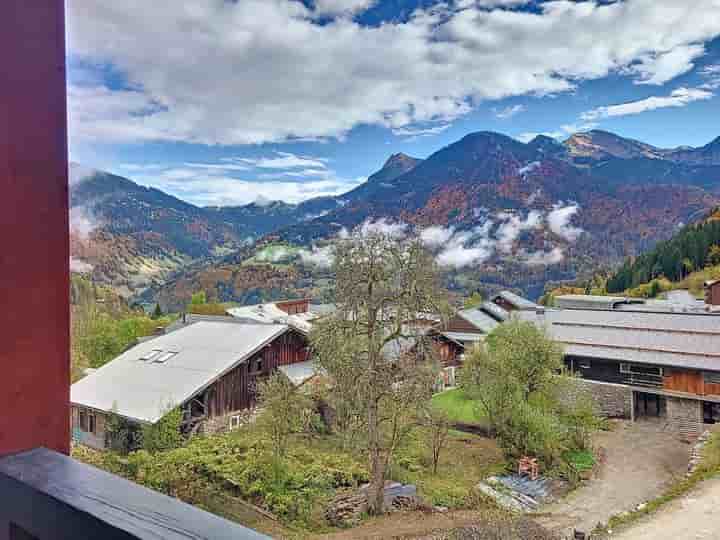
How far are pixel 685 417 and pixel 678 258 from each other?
31.1 meters

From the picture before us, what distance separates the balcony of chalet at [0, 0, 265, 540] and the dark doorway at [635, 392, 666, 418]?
17108 millimetres

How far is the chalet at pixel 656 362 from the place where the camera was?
44.7ft

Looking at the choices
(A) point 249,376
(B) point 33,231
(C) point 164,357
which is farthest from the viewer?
(C) point 164,357

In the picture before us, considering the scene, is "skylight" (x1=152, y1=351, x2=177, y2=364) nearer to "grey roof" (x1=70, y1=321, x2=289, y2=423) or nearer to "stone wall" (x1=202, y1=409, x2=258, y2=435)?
"grey roof" (x1=70, y1=321, x2=289, y2=423)

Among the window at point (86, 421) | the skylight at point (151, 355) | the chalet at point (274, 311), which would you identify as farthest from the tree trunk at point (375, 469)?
the chalet at point (274, 311)

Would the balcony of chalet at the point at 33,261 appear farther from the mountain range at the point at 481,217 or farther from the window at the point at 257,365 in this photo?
the mountain range at the point at 481,217

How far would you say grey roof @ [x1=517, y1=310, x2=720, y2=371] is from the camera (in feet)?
47.3

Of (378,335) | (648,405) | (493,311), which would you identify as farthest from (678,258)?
(378,335)

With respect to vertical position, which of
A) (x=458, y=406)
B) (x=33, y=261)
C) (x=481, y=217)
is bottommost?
(x=458, y=406)

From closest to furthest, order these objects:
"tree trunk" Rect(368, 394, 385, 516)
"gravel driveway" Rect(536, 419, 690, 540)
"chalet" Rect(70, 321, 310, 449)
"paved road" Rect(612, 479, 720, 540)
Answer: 1. "paved road" Rect(612, 479, 720, 540)
2. "tree trunk" Rect(368, 394, 385, 516)
3. "gravel driveway" Rect(536, 419, 690, 540)
4. "chalet" Rect(70, 321, 310, 449)

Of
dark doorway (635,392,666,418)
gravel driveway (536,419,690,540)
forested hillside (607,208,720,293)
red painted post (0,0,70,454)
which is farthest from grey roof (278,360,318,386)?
forested hillside (607,208,720,293)

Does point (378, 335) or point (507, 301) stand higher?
point (378, 335)

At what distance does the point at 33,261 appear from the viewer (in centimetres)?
68

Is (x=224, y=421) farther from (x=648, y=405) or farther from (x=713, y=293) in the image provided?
(x=713, y=293)
